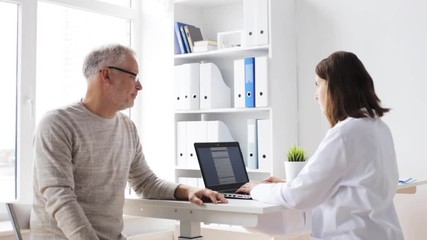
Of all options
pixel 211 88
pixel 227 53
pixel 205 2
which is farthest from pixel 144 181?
pixel 205 2

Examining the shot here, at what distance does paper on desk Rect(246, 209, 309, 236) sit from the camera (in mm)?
2225

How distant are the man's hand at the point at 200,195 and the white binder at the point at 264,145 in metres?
1.13

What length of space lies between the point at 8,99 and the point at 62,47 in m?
0.57

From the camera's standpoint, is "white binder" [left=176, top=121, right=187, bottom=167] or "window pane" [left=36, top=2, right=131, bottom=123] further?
"white binder" [left=176, top=121, right=187, bottom=167]

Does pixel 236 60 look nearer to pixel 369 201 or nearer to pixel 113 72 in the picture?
pixel 113 72

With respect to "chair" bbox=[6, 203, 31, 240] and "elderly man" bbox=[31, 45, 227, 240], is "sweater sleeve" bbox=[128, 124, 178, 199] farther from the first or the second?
→ "chair" bbox=[6, 203, 31, 240]

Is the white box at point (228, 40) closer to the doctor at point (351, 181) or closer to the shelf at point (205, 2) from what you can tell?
the shelf at point (205, 2)

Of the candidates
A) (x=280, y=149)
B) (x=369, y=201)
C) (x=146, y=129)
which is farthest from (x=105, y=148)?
(x=146, y=129)

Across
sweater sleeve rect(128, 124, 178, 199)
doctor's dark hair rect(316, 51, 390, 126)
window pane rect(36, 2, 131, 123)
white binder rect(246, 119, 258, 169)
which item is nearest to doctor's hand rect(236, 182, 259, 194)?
sweater sleeve rect(128, 124, 178, 199)

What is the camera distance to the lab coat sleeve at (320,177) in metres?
2.02

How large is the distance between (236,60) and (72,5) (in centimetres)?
117

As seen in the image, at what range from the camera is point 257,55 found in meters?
3.64

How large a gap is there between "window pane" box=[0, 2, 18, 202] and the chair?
1267 millimetres

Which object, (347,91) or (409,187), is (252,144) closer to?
(409,187)
